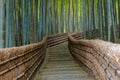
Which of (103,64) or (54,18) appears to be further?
(54,18)

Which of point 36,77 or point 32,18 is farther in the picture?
point 32,18

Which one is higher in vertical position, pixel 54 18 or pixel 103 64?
pixel 54 18

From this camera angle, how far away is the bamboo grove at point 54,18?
4.86m

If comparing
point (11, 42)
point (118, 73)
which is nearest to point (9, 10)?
point (11, 42)

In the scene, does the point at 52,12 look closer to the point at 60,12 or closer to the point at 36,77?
the point at 60,12

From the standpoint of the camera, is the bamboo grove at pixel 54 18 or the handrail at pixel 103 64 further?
the bamboo grove at pixel 54 18

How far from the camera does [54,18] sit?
13867 millimetres

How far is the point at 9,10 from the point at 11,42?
60cm

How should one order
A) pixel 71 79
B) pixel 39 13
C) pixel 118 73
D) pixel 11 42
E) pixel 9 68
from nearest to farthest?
pixel 118 73 → pixel 9 68 → pixel 11 42 → pixel 71 79 → pixel 39 13

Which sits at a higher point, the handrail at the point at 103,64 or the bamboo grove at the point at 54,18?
the bamboo grove at the point at 54,18

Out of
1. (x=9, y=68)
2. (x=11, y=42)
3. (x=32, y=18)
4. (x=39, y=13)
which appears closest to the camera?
(x=9, y=68)

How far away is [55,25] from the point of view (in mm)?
13984

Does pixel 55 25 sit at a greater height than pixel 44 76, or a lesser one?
greater

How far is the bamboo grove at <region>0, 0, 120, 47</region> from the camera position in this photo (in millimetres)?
4855
